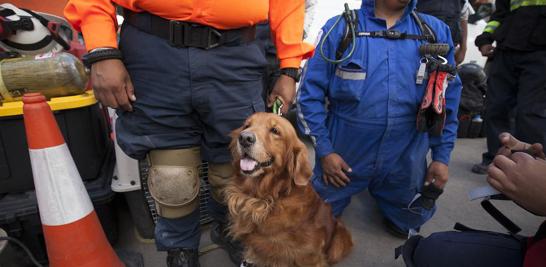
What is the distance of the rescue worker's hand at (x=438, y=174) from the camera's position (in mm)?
2010

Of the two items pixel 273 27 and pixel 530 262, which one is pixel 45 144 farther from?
pixel 530 262

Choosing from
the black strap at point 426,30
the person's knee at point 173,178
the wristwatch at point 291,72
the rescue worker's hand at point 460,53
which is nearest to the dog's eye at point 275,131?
the wristwatch at point 291,72

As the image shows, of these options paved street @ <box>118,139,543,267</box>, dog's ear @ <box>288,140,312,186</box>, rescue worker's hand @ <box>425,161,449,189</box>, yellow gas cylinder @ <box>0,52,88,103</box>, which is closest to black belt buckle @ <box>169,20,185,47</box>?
dog's ear @ <box>288,140,312,186</box>

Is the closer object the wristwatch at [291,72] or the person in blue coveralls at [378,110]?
the wristwatch at [291,72]

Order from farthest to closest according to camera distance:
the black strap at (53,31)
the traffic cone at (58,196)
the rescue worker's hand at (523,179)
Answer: the black strap at (53,31), the traffic cone at (58,196), the rescue worker's hand at (523,179)

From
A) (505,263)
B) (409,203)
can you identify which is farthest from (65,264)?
(409,203)

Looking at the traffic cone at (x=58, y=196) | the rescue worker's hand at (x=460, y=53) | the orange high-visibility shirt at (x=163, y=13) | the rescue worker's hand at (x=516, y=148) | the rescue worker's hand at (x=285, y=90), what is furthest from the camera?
the rescue worker's hand at (x=460, y=53)

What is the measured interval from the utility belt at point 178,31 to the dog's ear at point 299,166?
2.09 ft

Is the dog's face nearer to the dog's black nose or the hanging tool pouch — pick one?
the dog's black nose

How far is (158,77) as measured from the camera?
128cm

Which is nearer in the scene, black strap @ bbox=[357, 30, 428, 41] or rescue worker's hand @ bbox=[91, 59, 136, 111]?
rescue worker's hand @ bbox=[91, 59, 136, 111]

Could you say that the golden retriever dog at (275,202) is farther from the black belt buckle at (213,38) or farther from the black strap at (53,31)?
the black strap at (53,31)

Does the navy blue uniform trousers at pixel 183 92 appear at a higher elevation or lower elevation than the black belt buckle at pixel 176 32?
lower

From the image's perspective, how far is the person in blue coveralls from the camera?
1.88 m
